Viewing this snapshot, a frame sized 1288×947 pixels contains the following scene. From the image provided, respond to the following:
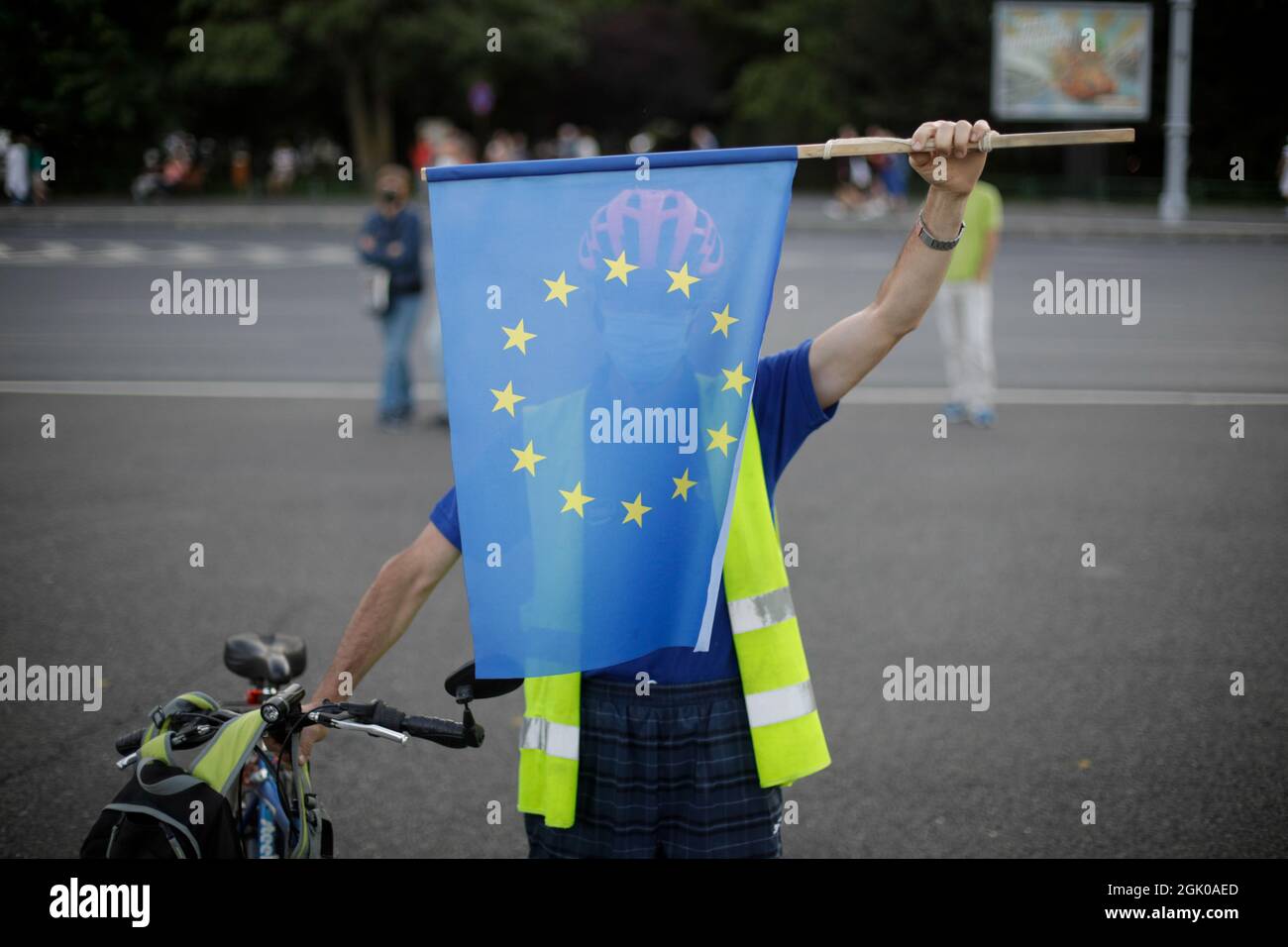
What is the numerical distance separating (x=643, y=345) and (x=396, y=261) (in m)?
9.02

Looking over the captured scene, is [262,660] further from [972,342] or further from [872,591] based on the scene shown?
[972,342]

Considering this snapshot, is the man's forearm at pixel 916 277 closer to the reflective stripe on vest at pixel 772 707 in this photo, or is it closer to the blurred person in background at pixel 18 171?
the reflective stripe on vest at pixel 772 707

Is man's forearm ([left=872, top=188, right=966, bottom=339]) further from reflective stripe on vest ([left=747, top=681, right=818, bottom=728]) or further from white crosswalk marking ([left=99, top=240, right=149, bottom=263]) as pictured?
white crosswalk marking ([left=99, top=240, right=149, bottom=263])

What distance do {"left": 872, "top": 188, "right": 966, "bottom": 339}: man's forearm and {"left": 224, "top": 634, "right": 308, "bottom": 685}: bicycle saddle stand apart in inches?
59.4

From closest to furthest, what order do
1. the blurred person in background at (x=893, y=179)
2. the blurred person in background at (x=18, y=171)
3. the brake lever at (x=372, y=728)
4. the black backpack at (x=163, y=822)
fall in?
the black backpack at (x=163, y=822)
the brake lever at (x=372, y=728)
the blurred person in background at (x=18, y=171)
the blurred person in background at (x=893, y=179)

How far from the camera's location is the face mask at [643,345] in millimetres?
2609

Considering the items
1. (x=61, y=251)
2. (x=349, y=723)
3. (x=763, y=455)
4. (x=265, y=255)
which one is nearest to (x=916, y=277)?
(x=763, y=455)

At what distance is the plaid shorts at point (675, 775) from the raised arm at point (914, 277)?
0.69m

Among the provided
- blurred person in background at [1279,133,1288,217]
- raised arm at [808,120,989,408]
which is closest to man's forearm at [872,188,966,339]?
raised arm at [808,120,989,408]

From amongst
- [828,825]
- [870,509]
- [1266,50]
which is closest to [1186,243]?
[1266,50]

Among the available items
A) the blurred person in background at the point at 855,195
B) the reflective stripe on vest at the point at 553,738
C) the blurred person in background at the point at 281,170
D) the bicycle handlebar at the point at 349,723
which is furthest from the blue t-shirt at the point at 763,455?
the blurred person in background at the point at 281,170

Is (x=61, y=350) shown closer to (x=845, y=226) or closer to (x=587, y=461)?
(x=587, y=461)

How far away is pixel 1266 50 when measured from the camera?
47.4 ft

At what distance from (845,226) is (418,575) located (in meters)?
29.5
